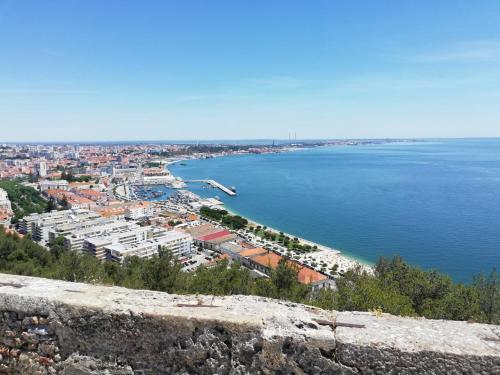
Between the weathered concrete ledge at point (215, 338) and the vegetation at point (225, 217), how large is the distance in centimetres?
4681

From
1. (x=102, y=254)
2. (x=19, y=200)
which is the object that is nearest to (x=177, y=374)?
(x=102, y=254)

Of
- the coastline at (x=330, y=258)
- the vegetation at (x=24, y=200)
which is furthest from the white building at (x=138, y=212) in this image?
the coastline at (x=330, y=258)

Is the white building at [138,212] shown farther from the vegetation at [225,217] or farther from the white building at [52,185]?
the white building at [52,185]

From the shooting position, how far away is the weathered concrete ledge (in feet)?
9.24

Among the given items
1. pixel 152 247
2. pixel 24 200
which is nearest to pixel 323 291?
pixel 152 247

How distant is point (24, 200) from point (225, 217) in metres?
38.8

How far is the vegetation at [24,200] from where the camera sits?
5809 cm

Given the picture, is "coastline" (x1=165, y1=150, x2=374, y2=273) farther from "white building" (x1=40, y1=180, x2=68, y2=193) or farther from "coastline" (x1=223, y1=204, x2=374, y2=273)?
"white building" (x1=40, y1=180, x2=68, y2=193)

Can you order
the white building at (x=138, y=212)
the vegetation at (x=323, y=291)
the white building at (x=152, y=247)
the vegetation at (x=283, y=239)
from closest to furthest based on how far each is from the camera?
1. the vegetation at (x=323, y=291)
2. the white building at (x=152, y=247)
3. the vegetation at (x=283, y=239)
4. the white building at (x=138, y=212)

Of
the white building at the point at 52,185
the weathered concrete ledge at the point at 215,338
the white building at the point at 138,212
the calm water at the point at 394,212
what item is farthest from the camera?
the white building at the point at 52,185

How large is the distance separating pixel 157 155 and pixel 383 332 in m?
182

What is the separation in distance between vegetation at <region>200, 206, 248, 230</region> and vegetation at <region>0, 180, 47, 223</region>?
88.6 ft

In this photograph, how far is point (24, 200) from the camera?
64938mm

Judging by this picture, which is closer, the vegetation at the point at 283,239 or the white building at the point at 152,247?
the white building at the point at 152,247
